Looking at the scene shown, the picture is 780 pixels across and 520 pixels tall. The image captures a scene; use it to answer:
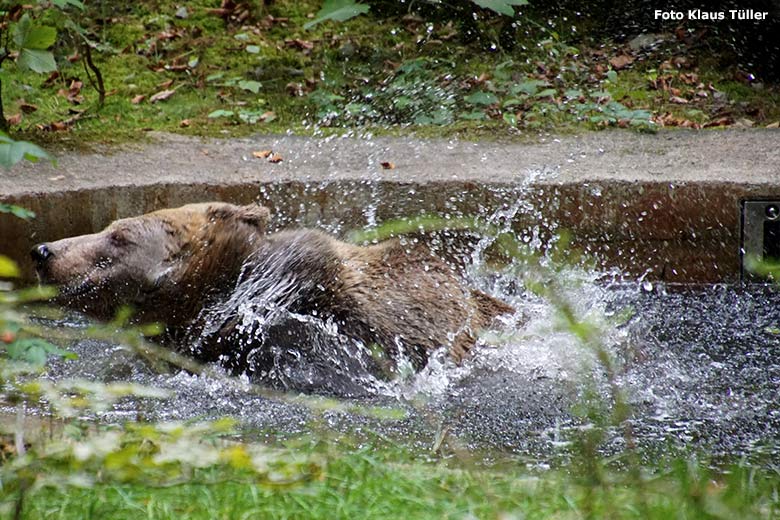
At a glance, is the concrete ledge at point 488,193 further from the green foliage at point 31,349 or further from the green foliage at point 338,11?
the green foliage at point 31,349

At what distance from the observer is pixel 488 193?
22.2 ft

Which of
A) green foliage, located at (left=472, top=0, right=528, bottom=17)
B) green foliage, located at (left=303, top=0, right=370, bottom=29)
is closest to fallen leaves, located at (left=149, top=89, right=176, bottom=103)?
green foliage, located at (left=303, top=0, right=370, bottom=29)

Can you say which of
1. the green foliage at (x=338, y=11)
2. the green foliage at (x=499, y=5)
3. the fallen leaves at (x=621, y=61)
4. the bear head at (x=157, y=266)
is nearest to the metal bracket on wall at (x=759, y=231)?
the green foliage at (x=499, y=5)

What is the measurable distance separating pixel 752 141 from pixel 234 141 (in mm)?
3607

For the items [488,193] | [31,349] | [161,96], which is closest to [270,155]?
[488,193]

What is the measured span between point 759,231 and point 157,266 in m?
3.60

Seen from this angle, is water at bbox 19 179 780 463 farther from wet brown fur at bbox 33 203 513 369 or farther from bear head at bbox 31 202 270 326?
bear head at bbox 31 202 270 326

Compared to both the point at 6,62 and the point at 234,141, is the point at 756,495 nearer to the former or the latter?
the point at 234,141

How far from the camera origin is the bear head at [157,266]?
548 centimetres

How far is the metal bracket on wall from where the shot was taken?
6516 millimetres

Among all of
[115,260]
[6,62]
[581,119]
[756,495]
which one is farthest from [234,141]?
[756,495]

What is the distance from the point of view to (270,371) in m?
5.32

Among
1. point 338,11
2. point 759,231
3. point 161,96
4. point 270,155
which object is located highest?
point 338,11

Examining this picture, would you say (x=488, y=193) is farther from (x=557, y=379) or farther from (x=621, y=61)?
(x=621, y=61)
